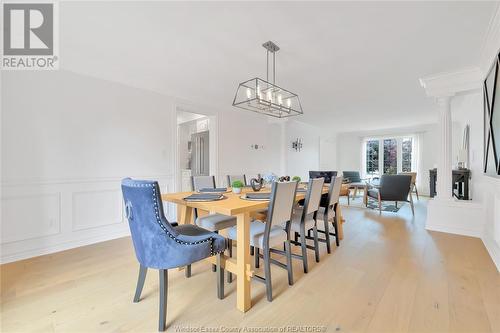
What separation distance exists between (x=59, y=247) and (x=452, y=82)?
5.60 meters

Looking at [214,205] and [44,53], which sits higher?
[44,53]

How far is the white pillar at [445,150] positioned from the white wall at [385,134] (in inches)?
178

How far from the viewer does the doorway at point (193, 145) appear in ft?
16.1

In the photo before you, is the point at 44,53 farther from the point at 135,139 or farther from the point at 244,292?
the point at 244,292

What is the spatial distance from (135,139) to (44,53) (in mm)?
1331

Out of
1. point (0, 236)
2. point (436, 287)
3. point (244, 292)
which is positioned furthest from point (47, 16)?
point (436, 287)

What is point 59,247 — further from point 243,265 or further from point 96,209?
point 243,265

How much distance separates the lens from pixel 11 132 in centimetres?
243

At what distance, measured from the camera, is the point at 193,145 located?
18.2 feet

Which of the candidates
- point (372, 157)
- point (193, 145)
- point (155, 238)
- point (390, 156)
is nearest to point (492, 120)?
point (155, 238)

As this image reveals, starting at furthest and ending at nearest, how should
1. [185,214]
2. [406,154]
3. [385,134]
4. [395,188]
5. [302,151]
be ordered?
[385,134], [406,154], [302,151], [395,188], [185,214]

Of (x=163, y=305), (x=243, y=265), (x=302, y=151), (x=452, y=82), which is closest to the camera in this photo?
(x=163, y=305)

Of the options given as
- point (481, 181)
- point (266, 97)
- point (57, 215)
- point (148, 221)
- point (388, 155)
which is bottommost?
point (57, 215)

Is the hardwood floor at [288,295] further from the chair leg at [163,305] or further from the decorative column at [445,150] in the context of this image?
the decorative column at [445,150]
